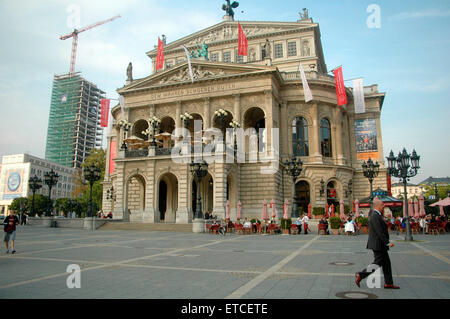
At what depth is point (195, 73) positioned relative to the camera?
40.8 metres

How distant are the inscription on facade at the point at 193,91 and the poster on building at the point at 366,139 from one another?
19.1 meters

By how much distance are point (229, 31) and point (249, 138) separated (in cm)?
2202

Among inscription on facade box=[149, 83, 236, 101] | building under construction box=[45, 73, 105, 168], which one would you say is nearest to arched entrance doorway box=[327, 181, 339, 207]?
inscription on facade box=[149, 83, 236, 101]

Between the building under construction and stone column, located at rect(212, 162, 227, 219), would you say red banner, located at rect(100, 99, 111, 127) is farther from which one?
the building under construction

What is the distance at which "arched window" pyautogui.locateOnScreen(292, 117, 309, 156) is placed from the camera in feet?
138

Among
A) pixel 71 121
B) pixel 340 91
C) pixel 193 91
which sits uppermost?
pixel 71 121

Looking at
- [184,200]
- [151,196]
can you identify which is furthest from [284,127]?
[151,196]

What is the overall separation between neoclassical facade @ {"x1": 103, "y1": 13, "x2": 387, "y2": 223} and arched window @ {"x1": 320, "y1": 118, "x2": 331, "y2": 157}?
0.13m

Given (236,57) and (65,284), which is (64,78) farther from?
(65,284)

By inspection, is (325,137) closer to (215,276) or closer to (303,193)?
(303,193)

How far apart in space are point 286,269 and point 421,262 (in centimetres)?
466

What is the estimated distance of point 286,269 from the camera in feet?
30.9
